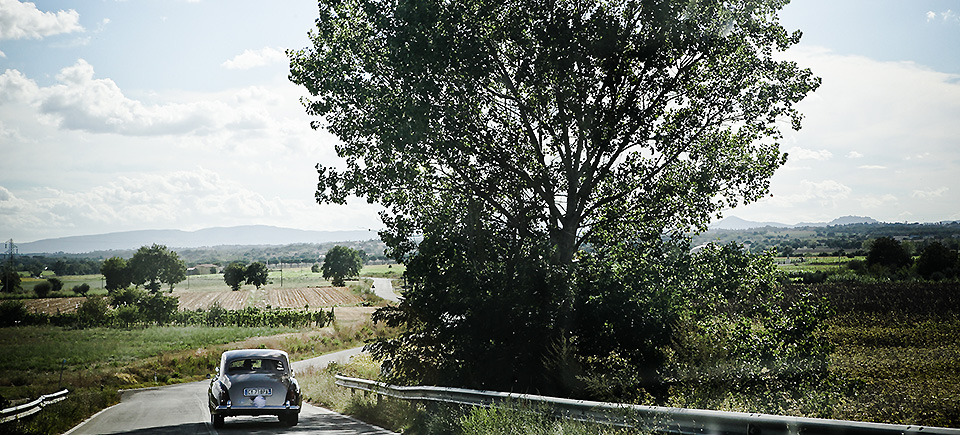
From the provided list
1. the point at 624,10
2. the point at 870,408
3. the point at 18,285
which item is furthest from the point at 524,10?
the point at 18,285

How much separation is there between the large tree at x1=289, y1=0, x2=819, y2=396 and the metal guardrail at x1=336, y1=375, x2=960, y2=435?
6.49 m

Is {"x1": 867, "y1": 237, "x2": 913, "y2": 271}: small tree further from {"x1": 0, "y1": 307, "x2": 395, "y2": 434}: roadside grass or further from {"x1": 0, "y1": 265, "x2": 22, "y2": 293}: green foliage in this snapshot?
{"x1": 0, "y1": 265, "x2": 22, "y2": 293}: green foliage

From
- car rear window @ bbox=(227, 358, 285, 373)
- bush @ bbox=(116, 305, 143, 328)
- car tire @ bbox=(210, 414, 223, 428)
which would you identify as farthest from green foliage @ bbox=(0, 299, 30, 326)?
car tire @ bbox=(210, 414, 223, 428)

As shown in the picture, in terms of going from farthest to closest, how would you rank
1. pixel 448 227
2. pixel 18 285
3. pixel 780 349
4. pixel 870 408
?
1. pixel 18 285
2. pixel 448 227
3. pixel 780 349
4. pixel 870 408

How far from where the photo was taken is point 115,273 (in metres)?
188

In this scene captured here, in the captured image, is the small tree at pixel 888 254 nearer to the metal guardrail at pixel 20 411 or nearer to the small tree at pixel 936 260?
the small tree at pixel 936 260

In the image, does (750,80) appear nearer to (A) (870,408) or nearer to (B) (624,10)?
(B) (624,10)

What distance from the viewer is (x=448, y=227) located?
18125mm

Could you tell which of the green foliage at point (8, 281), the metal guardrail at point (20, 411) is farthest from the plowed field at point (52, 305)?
the metal guardrail at point (20, 411)

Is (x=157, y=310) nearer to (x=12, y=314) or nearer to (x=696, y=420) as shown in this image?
(x=12, y=314)

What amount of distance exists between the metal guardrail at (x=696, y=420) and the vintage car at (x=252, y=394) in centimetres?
571

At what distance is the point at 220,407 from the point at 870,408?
42.9ft

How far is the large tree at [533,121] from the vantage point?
58.8 ft

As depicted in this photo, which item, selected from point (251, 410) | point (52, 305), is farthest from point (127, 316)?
point (251, 410)
